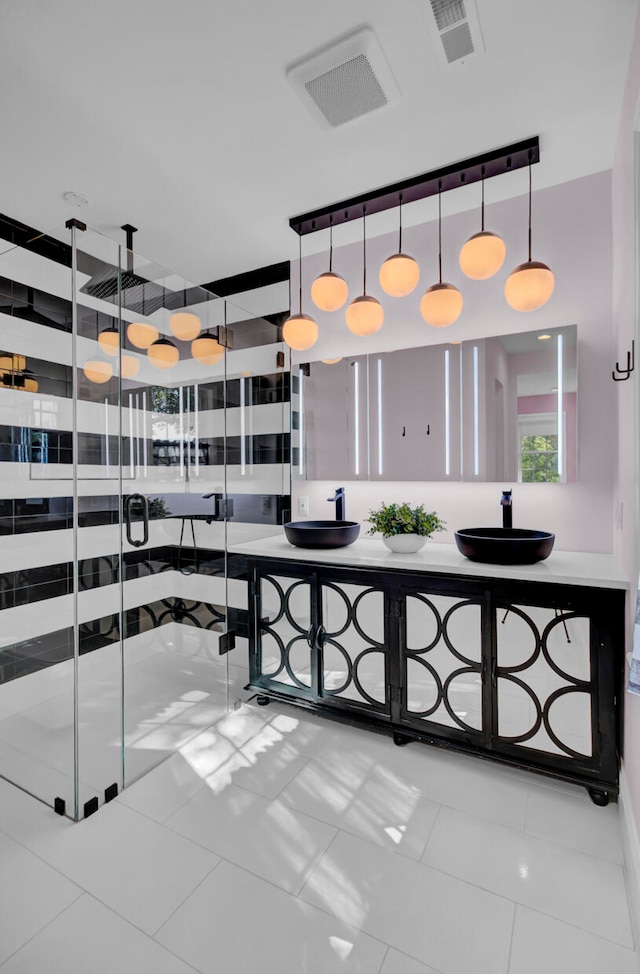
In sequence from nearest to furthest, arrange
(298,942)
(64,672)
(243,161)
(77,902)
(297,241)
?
(298,942), (77,902), (64,672), (243,161), (297,241)

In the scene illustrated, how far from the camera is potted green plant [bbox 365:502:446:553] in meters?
2.27

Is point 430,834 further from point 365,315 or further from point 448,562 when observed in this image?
point 365,315

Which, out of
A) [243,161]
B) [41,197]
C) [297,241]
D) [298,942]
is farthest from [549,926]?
[41,197]

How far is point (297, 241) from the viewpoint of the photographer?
287 centimetres

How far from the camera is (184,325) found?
237 cm

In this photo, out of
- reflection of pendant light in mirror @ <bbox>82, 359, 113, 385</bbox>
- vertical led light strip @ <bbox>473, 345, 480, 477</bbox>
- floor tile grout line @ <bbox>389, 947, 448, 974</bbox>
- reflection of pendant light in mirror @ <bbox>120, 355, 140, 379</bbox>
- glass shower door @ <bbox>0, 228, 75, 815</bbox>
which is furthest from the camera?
vertical led light strip @ <bbox>473, 345, 480, 477</bbox>

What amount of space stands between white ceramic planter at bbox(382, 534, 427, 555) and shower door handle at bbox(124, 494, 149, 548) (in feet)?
3.67

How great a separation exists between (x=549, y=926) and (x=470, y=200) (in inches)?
114

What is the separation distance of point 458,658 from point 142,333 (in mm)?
1959

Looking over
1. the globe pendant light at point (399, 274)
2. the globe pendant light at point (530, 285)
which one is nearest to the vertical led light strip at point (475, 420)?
the globe pendant light at point (530, 285)

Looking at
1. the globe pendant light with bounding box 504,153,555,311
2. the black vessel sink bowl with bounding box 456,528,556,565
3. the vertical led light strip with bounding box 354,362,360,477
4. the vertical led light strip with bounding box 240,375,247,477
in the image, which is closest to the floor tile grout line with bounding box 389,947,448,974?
the black vessel sink bowl with bounding box 456,528,556,565

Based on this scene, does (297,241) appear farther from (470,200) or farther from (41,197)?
(41,197)

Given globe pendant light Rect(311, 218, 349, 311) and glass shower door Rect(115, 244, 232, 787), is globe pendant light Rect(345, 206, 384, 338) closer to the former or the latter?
globe pendant light Rect(311, 218, 349, 311)

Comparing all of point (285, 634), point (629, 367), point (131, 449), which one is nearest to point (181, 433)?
point (131, 449)
